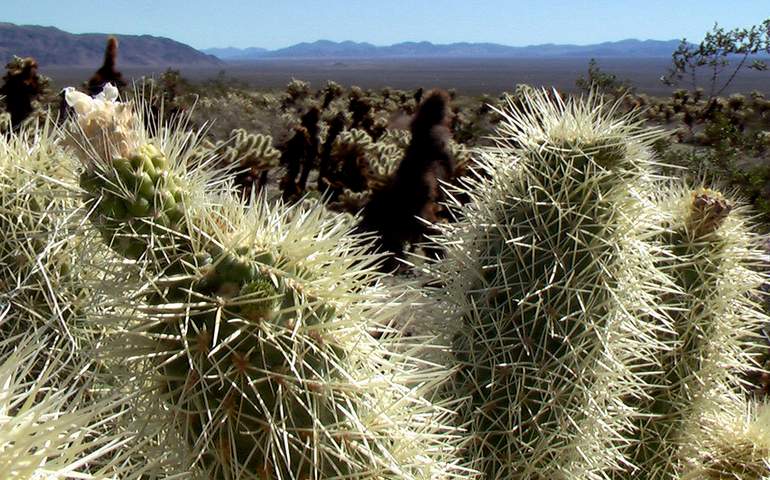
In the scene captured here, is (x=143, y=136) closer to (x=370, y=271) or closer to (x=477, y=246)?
(x=370, y=271)

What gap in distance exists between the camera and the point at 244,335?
145cm

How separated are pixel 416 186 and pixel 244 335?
5864 millimetres

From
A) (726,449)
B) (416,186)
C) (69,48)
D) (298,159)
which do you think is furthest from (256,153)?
(69,48)

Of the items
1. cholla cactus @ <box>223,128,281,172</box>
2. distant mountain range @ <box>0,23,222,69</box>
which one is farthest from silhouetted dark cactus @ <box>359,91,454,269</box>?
distant mountain range @ <box>0,23,222,69</box>

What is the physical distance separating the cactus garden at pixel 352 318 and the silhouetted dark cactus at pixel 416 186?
394 cm

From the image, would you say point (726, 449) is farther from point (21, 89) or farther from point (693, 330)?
point (21, 89)

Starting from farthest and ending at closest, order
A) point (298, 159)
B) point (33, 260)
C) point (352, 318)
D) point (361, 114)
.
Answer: point (361, 114), point (298, 159), point (33, 260), point (352, 318)

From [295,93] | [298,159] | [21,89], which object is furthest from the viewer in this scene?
[295,93]

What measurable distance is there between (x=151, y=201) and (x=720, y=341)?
2548 mm

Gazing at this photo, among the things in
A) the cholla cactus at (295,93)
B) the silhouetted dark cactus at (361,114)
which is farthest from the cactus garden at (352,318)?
the cholla cactus at (295,93)

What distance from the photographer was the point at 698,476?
10.6 feet

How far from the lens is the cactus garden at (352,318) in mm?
1416

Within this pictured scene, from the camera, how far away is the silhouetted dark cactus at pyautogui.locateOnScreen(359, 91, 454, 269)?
705cm

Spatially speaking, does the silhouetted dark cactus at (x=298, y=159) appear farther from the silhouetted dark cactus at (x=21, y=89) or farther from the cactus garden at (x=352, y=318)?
the cactus garden at (x=352, y=318)
